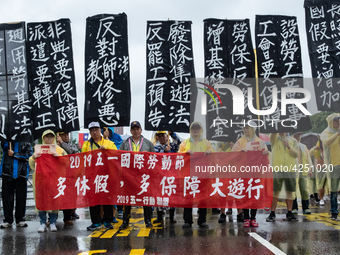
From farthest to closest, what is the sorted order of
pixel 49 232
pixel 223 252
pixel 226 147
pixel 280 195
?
pixel 226 147, pixel 280 195, pixel 49 232, pixel 223 252

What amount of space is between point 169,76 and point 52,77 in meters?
2.76

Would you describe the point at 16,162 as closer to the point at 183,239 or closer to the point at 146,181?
the point at 146,181

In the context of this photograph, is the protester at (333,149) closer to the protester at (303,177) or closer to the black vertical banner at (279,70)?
the black vertical banner at (279,70)

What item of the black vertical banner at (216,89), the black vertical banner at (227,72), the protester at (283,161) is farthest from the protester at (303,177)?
the black vertical banner at (216,89)

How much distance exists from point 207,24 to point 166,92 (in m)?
2.15

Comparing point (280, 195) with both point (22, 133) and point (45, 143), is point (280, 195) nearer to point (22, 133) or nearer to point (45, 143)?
point (45, 143)

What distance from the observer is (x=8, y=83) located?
8.08 m

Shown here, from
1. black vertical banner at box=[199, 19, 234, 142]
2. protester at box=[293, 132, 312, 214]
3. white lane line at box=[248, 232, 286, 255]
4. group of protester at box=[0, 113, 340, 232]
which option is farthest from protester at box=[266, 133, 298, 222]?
white lane line at box=[248, 232, 286, 255]

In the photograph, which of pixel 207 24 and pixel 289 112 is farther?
pixel 207 24

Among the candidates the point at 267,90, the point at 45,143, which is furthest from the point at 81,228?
the point at 267,90

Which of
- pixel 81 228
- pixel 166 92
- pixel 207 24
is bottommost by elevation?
pixel 81 228

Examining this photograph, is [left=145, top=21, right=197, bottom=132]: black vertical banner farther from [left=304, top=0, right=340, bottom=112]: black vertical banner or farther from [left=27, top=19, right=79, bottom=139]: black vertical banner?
[left=304, top=0, right=340, bottom=112]: black vertical banner

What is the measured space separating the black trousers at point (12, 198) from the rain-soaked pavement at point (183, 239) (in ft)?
0.84

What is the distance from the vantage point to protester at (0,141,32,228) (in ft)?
24.8
